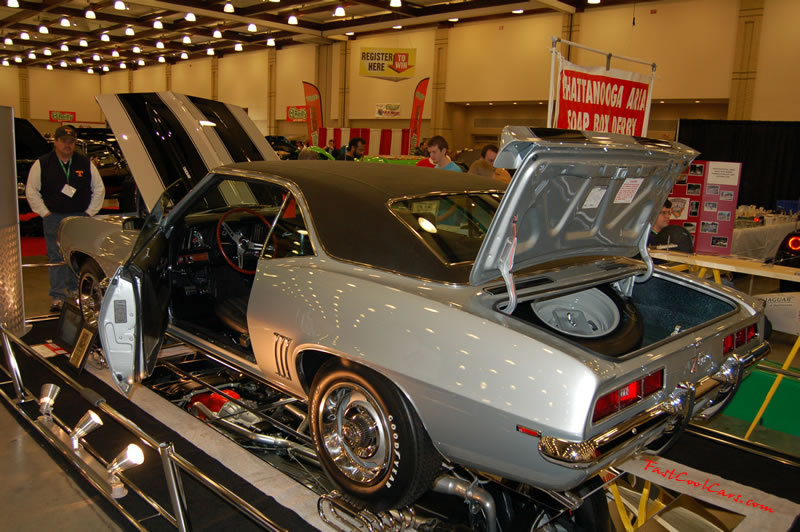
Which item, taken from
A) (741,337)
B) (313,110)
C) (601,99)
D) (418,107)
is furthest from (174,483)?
(313,110)

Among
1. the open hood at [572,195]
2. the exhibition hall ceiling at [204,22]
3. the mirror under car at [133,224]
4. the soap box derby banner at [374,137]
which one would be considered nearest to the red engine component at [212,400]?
the mirror under car at [133,224]

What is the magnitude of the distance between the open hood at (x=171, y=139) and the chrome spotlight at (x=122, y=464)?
237 centimetres

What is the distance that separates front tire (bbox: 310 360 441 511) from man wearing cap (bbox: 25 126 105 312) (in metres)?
4.13

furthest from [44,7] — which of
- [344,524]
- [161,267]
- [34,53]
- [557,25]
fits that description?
[344,524]

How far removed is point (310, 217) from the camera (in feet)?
9.09

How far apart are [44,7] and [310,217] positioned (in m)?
19.0

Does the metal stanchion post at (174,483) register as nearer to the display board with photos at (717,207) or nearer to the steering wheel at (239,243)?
the steering wheel at (239,243)

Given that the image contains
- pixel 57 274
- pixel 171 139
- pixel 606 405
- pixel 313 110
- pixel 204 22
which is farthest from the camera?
pixel 204 22

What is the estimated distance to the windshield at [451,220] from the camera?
8.73 ft

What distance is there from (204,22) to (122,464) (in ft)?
68.2

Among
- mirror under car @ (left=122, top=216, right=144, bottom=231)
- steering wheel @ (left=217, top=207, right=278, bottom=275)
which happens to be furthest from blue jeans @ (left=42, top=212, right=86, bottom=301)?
steering wheel @ (left=217, top=207, right=278, bottom=275)

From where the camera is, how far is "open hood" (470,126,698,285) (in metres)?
2.14

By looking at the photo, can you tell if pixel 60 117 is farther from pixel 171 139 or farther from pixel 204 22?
pixel 171 139

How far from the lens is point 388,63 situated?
15.2 m
